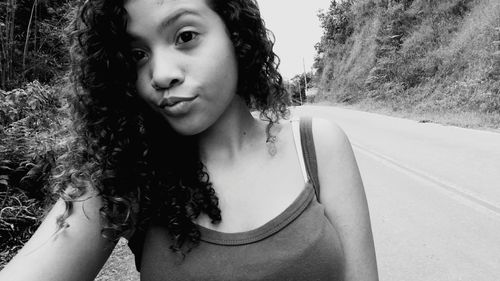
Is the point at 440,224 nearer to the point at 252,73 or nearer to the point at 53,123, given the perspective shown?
the point at 252,73

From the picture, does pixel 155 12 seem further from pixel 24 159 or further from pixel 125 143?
pixel 24 159

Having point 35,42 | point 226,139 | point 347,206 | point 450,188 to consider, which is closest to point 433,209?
point 450,188

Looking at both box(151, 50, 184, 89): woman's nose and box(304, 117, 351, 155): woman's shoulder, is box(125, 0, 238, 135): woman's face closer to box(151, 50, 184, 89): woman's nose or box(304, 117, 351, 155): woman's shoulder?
box(151, 50, 184, 89): woman's nose

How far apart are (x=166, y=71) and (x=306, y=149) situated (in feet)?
1.66

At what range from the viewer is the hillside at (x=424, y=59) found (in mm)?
14789

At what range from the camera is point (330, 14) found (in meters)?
37.6

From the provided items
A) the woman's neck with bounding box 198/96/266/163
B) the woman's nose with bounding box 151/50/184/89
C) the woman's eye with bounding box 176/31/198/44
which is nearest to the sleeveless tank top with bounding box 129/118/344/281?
the woman's neck with bounding box 198/96/266/163

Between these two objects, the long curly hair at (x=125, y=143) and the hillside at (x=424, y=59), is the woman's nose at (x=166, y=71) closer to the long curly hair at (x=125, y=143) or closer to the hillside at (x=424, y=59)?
the long curly hair at (x=125, y=143)

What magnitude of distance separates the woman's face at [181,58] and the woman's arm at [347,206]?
0.39 metres

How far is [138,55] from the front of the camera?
1.22 metres

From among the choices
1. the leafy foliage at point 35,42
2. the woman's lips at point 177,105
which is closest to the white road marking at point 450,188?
the woman's lips at point 177,105

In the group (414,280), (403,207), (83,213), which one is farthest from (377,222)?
(83,213)

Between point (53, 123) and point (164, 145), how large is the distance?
4458 millimetres

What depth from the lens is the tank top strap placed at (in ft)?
4.20
